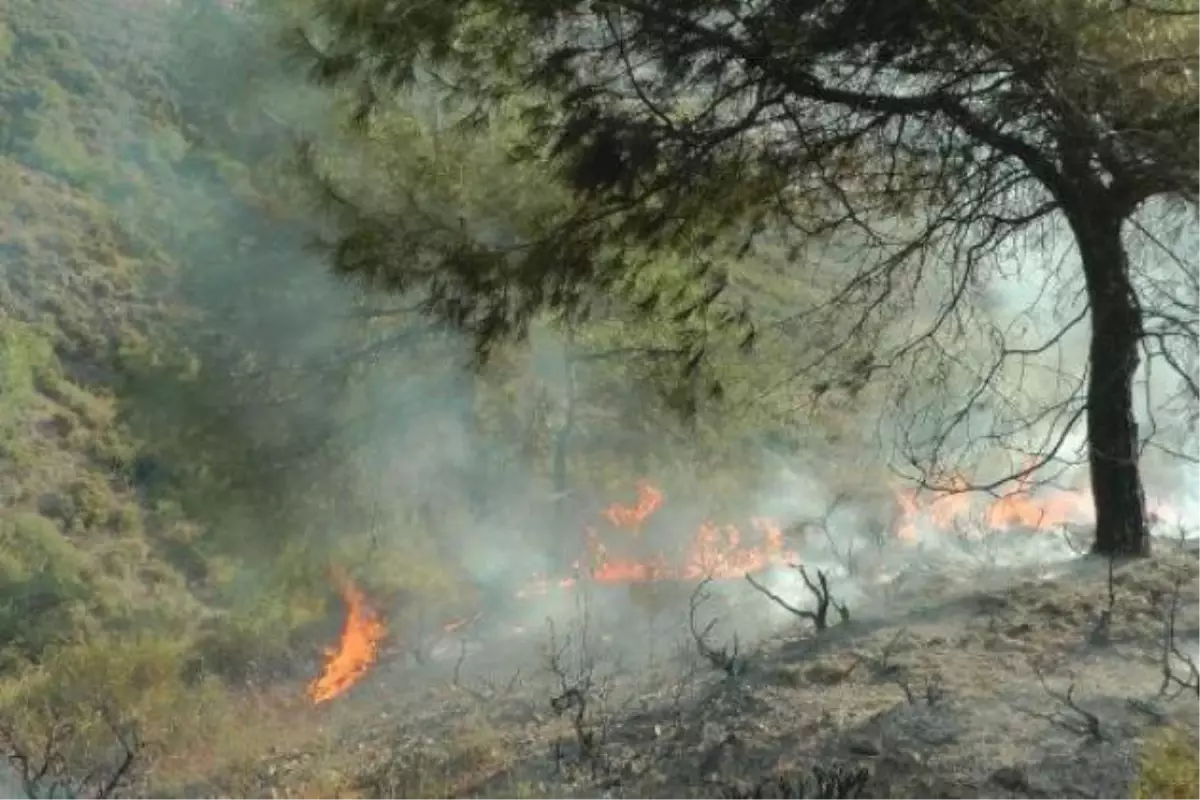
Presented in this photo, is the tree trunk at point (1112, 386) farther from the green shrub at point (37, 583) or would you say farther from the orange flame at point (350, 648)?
the green shrub at point (37, 583)

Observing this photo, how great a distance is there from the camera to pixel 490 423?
17406 mm

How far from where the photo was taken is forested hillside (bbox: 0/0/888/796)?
12.9 metres

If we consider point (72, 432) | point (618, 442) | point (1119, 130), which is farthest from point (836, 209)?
point (72, 432)

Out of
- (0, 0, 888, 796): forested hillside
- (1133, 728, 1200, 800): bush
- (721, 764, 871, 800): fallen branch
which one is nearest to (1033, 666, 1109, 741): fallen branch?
(1133, 728, 1200, 800): bush

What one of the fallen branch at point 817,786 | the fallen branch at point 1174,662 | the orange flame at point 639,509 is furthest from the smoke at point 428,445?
the fallen branch at point 817,786

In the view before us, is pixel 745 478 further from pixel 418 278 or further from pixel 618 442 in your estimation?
pixel 418 278

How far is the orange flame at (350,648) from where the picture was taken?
45.1ft

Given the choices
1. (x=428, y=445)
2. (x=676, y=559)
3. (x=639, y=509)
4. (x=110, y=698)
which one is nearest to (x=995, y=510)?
(x=676, y=559)

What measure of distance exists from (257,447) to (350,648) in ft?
10.4

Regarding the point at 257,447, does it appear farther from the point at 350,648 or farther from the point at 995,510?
the point at 995,510

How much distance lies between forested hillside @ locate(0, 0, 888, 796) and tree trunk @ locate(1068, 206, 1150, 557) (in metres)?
3.42

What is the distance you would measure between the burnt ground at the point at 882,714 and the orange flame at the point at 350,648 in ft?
14.3

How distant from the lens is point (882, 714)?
5.34 m

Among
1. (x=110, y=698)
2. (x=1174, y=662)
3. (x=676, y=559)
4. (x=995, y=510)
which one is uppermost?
(x=995, y=510)
